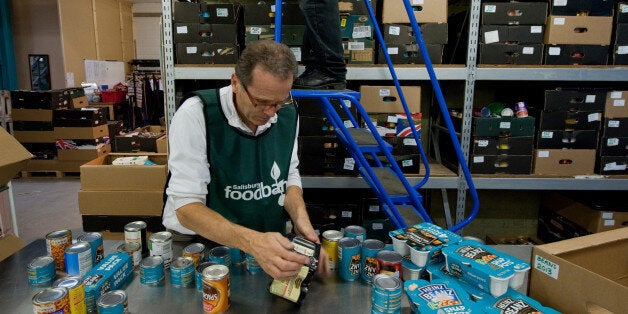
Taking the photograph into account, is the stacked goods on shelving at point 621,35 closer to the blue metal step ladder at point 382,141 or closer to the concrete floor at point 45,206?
the blue metal step ladder at point 382,141

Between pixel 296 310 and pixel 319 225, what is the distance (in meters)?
1.67

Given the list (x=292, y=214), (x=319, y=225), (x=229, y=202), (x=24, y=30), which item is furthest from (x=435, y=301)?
(x=24, y=30)

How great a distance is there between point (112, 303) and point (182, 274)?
20 centimetres

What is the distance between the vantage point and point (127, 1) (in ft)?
34.1

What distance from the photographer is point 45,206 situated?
4.43 metres

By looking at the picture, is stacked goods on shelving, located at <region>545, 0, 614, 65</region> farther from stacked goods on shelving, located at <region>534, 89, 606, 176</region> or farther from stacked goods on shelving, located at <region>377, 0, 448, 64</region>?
stacked goods on shelving, located at <region>377, 0, 448, 64</region>

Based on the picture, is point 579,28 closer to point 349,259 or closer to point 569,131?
point 569,131

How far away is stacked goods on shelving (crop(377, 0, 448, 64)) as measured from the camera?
256 cm

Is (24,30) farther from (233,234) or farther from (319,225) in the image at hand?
(233,234)

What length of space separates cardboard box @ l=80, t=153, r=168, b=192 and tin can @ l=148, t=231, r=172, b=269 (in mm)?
1803

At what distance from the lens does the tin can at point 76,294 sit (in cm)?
93

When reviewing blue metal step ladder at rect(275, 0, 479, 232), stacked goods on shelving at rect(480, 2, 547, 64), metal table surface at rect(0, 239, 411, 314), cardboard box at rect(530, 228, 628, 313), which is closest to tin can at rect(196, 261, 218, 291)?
metal table surface at rect(0, 239, 411, 314)

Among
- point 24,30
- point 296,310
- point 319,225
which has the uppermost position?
point 24,30

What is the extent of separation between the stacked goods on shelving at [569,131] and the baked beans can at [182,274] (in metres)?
2.37
